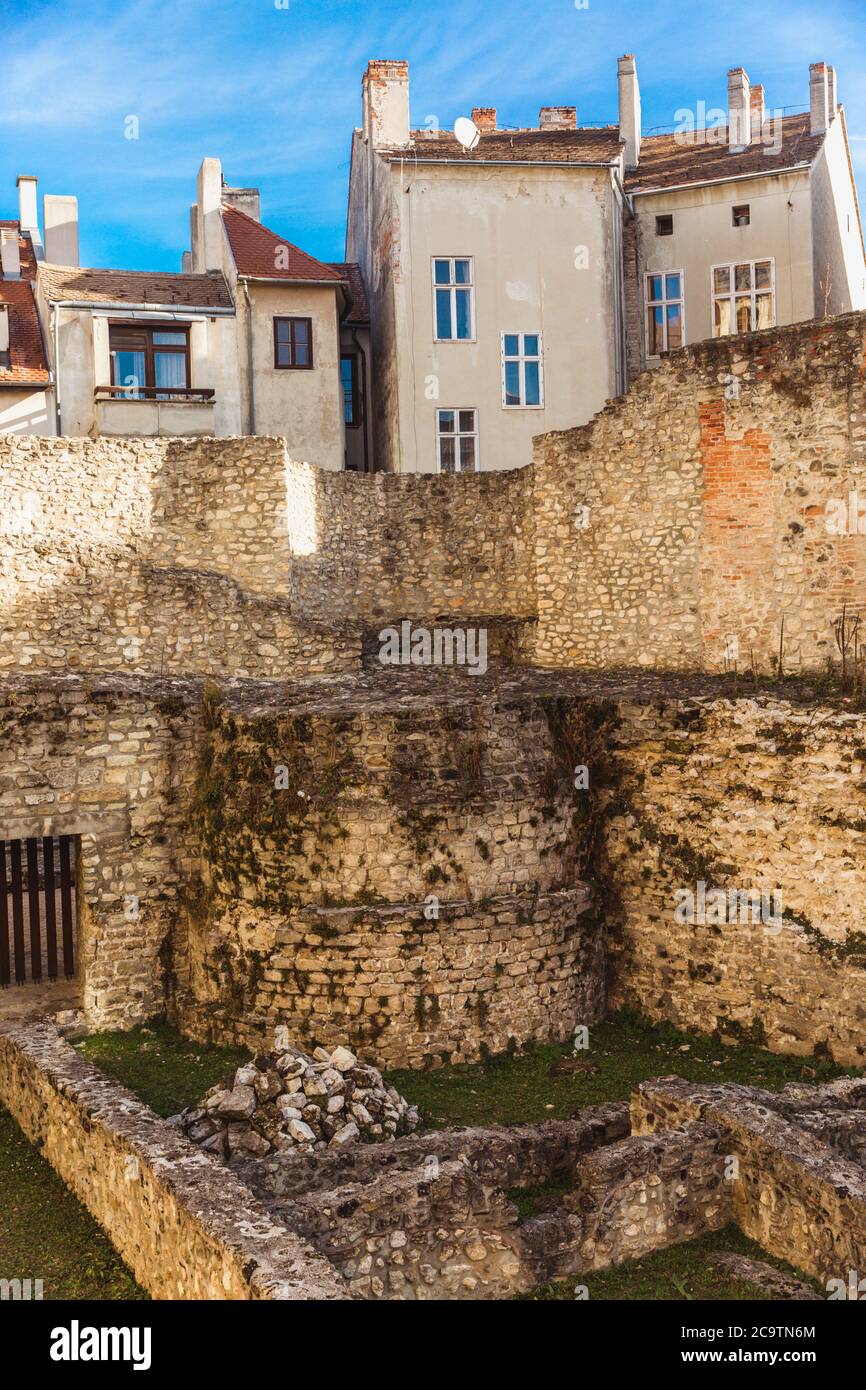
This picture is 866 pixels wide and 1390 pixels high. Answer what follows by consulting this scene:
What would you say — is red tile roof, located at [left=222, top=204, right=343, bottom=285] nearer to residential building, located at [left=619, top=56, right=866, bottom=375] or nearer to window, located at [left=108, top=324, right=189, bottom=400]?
window, located at [left=108, top=324, right=189, bottom=400]

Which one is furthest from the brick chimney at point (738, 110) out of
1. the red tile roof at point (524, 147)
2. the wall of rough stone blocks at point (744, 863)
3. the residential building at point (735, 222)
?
the wall of rough stone blocks at point (744, 863)

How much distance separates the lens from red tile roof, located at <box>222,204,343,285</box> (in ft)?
89.0

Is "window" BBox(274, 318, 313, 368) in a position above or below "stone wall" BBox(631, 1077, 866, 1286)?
above

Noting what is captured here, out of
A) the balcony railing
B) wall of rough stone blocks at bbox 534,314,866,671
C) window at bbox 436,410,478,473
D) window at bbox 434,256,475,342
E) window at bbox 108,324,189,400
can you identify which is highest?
window at bbox 434,256,475,342

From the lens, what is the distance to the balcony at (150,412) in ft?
84.9

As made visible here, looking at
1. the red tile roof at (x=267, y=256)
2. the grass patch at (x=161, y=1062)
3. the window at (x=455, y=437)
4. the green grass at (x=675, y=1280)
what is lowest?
the green grass at (x=675, y=1280)

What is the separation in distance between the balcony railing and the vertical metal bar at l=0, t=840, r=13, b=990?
12.9 meters

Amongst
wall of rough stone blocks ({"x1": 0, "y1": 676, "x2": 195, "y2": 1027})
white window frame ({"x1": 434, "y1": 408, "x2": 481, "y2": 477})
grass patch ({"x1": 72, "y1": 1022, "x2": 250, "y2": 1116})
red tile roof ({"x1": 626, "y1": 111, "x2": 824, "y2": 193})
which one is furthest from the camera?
red tile roof ({"x1": 626, "y1": 111, "x2": 824, "y2": 193})

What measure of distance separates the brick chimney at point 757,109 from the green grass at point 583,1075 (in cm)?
2356

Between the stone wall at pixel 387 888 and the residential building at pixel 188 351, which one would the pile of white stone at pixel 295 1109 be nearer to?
the stone wall at pixel 387 888

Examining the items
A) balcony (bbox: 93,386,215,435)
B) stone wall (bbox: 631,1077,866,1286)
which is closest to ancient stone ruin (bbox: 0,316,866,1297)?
stone wall (bbox: 631,1077,866,1286)

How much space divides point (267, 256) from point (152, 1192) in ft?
75.6

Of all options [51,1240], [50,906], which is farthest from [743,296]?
[51,1240]
